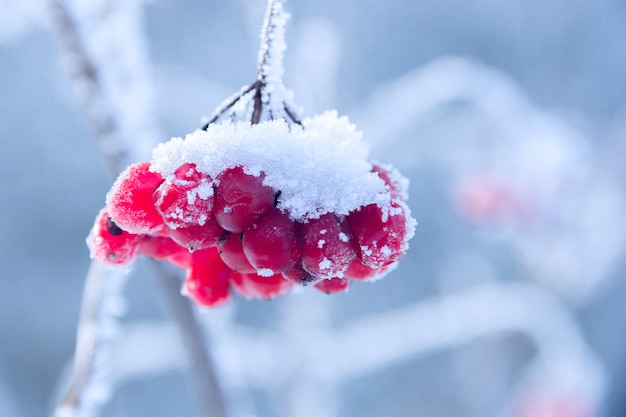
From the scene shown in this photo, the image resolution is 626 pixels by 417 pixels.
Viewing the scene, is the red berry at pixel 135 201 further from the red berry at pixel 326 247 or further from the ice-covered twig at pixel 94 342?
the ice-covered twig at pixel 94 342

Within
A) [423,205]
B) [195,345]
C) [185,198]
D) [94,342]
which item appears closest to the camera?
[185,198]

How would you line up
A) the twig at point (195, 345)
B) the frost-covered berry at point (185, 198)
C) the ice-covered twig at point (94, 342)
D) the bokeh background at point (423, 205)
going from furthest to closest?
the bokeh background at point (423, 205) → the twig at point (195, 345) → the ice-covered twig at point (94, 342) → the frost-covered berry at point (185, 198)

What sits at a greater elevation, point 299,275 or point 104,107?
point 104,107

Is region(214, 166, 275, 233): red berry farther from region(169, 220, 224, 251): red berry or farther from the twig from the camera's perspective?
Result: the twig

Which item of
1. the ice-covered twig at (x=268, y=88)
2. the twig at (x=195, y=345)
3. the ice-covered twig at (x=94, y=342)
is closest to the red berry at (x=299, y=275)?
the ice-covered twig at (x=268, y=88)

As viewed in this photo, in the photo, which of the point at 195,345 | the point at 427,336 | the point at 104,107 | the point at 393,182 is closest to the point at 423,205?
the point at 427,336

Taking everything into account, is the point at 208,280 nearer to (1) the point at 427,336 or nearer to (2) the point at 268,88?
(2) the point at 268,88
